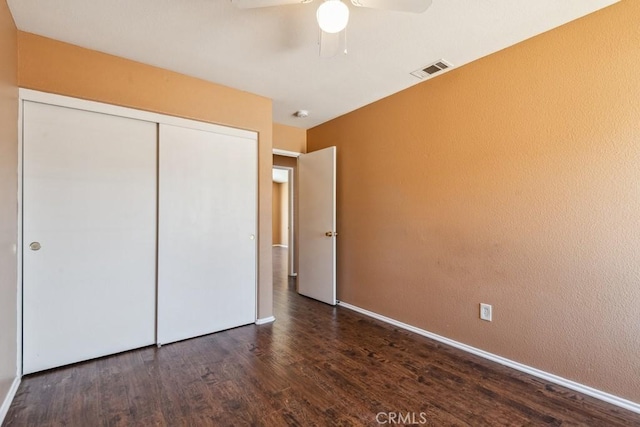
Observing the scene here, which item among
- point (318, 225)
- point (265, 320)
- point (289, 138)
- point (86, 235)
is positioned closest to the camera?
point (86, 235)

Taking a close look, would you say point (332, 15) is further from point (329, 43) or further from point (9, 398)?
point (9, 398)

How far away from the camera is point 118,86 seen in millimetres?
2432

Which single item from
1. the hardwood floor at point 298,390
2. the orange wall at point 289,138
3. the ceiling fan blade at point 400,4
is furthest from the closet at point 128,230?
the ceiling fan blade at point 400,4

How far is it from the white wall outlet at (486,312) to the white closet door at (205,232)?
219 cm

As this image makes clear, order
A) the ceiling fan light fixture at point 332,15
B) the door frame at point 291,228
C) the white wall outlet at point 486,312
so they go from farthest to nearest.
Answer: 1. the door frame at point 291,228
2. the white wall outlet at point 486,312
3. the ceiling fan light fixture at point 332,15

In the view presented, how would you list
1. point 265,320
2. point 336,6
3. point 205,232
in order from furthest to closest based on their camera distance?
point 265,320
point 205,232
point 336,6

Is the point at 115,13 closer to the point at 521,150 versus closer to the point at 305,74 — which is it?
the point at 305,74

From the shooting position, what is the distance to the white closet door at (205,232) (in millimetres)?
2664

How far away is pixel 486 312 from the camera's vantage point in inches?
94.5

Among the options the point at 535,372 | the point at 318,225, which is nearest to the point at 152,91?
the point at 318,225

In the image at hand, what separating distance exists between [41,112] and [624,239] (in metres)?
4.03

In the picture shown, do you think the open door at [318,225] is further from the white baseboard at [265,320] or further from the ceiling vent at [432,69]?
the ceiling vent at [432,69]

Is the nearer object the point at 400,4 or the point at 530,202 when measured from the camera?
the point at 400,4

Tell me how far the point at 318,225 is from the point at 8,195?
2875 mm
